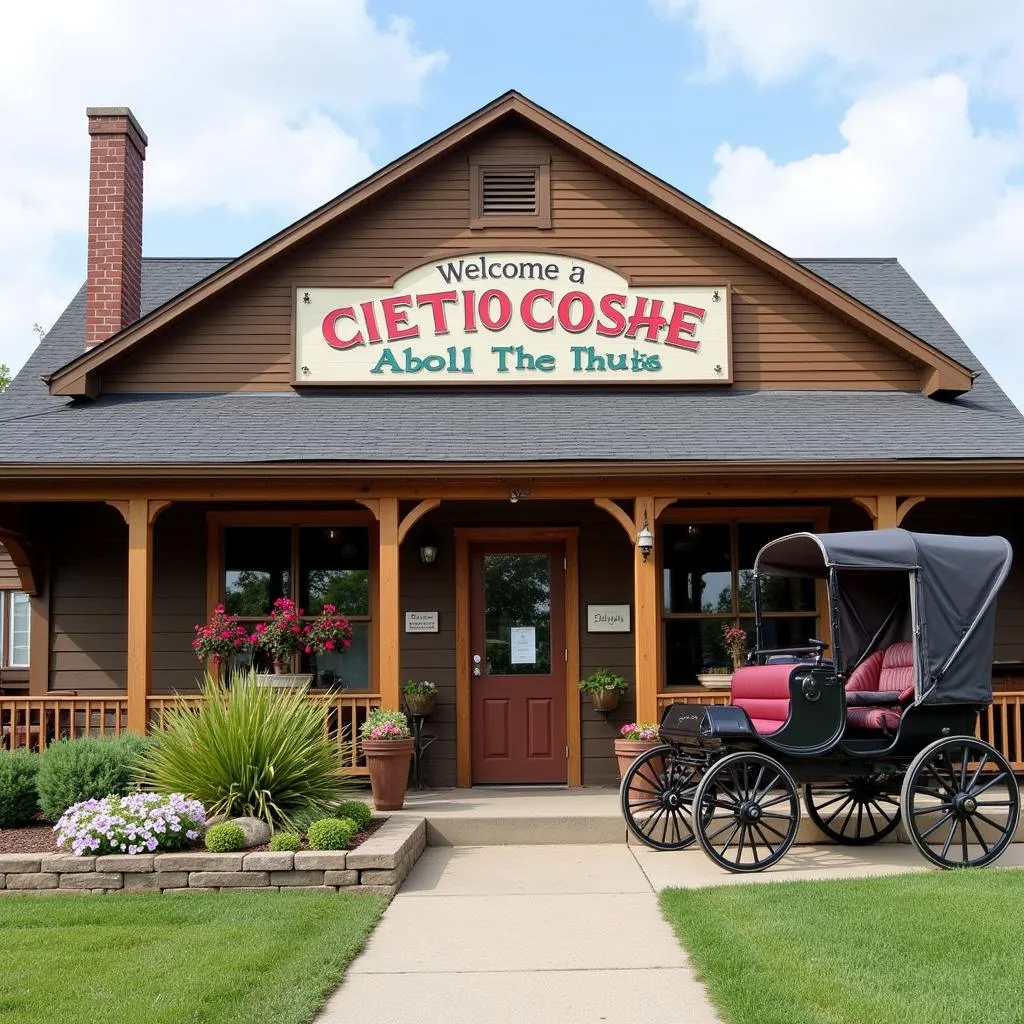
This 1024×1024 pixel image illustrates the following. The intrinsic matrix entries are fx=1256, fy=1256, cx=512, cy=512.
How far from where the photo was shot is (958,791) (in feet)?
27.3

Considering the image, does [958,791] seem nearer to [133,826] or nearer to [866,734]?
[866,734]

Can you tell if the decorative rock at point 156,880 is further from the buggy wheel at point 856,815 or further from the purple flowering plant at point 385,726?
the buggy wheel at point 856,815

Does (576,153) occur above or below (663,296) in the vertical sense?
above

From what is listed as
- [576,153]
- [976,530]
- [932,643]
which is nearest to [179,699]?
[932,643]

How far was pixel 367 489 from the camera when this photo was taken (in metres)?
10.5

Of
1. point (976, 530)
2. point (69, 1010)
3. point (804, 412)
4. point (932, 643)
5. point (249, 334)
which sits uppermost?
point (249, 334)

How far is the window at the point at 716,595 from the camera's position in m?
11.8

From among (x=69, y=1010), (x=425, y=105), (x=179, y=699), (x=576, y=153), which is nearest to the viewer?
(x=69, y=1010)

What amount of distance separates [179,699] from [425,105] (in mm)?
10057

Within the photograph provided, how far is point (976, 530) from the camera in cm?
1198

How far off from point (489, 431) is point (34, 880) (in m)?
5.31

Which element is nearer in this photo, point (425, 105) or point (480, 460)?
point (480, 460)

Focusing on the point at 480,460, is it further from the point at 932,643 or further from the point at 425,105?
the point at 425,105

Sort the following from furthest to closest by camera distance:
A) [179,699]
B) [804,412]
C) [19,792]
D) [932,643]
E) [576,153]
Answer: [576,153], [804,412], [179,699], [19,792], [932,643]
